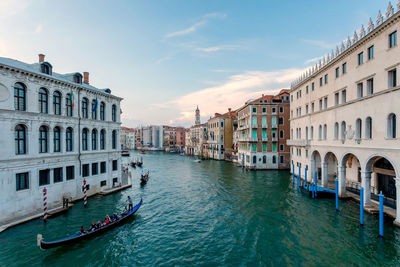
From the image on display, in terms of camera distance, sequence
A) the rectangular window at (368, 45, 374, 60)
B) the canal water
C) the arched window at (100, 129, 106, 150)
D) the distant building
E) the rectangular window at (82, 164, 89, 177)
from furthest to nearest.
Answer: the distant building < the arched window at (100, 129, 106, 150) < the rectangular window at (82, 164, 89, 177) < the rectangular window at (368, 45, 374, 60) < the canal water

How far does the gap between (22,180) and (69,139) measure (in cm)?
516

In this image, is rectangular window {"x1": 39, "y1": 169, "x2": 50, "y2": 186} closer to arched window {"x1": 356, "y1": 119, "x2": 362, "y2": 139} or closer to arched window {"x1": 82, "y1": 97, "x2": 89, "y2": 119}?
arched window {"x1": 82, "y1": 97, "x2": 89, "y2": 119}

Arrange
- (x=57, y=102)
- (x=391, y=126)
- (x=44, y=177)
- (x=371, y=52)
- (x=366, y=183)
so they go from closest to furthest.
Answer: (x=391, y=126)
(x=371, y=52)
(x=366, y=183)
(x=44, y=177)
(x=57, y=102)

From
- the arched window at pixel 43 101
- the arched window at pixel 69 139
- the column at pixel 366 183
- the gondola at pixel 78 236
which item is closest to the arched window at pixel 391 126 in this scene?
the column at pixel 366 183

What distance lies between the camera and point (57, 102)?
19266 mm

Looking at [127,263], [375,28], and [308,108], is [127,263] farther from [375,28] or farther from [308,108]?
[308,108]

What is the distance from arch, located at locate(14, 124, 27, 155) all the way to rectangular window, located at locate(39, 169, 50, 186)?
2.20 meters

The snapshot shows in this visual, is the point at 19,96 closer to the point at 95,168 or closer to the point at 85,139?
the point at 85,139

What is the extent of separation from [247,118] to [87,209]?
34693 mm

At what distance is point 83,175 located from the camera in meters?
21.6

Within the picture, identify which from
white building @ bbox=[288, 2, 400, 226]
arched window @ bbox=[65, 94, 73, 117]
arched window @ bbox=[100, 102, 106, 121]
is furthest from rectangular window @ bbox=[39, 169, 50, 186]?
white building @ bbox=[288, 2, 400, 226]

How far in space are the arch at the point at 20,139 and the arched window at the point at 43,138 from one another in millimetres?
1237

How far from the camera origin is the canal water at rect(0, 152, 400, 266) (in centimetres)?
1202

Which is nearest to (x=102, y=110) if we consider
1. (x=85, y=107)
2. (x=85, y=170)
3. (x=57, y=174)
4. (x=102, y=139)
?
(x=85, y=107)
